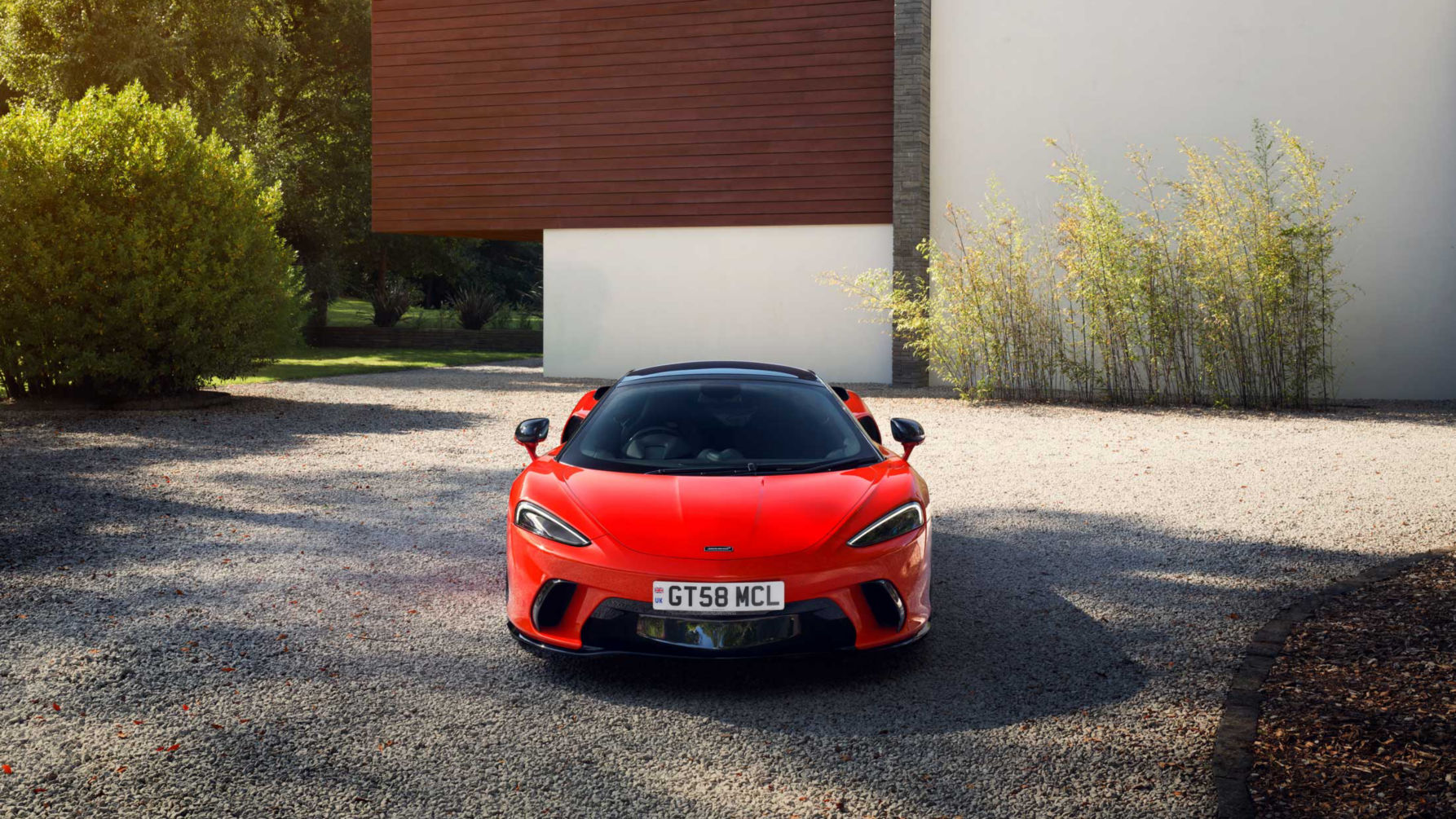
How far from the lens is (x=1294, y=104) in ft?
53.1

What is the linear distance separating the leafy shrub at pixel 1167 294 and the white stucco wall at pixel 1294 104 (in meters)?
0.43

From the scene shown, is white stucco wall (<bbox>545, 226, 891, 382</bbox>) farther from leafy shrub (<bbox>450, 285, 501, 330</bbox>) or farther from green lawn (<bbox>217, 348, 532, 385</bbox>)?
leafy shrub (<bbox>450, 285, 501, 330</bbox>)

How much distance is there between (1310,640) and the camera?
178 inches

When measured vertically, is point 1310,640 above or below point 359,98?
below

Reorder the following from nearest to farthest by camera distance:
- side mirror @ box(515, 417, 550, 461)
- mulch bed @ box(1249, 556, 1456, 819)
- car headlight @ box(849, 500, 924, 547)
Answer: mulch bed @ box(1249, 556, 1456, 819) → car headlight @ box(849, 500, 924, 547) → side mirror @ box(515, 417, 550, 461)

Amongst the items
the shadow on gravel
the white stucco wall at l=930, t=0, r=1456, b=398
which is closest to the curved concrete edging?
the shadow on gravel

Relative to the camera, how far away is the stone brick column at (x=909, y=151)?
1744cm

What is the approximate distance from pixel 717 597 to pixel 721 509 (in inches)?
16.5

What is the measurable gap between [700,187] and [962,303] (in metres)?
5.39

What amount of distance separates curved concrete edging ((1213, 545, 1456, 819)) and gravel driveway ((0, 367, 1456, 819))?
6 centimetres

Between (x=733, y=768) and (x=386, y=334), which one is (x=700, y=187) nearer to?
(x=386, y=334)

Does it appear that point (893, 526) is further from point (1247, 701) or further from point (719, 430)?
point (1247, 701)

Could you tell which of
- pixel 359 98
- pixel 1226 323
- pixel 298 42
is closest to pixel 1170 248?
pixel 1226 323

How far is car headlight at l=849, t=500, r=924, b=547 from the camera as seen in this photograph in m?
4.03
